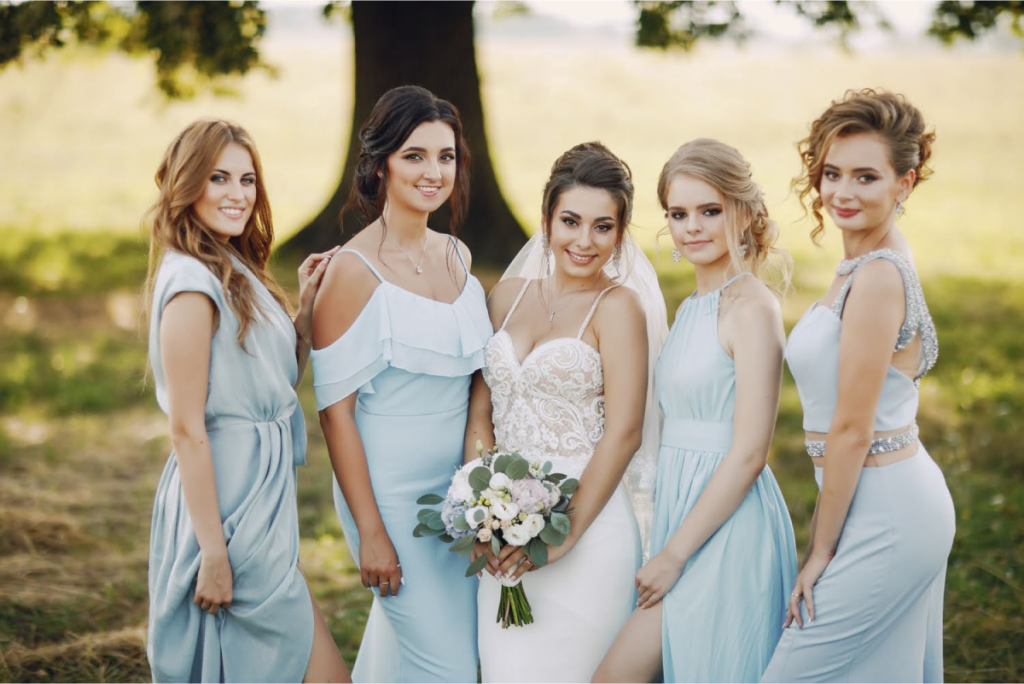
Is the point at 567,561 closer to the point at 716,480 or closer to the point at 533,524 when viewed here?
the point at 533,524

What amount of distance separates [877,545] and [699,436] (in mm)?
694

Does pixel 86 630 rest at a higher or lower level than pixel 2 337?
lower

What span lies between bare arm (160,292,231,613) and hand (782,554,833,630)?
1930 millimetres

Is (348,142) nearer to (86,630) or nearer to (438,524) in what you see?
(86,630)

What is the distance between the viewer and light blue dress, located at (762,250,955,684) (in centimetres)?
317

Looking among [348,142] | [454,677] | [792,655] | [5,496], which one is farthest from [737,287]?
[348,142]

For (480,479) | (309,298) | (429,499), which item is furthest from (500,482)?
(309,298)

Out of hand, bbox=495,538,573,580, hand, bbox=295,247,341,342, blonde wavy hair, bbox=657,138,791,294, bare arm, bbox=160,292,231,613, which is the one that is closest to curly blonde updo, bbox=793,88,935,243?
blonde wavy hair, bbox=657,138,791,294

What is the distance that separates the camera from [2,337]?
11.1m

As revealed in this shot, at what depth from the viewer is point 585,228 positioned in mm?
3695

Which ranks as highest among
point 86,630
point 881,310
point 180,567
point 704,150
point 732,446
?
point 704,150

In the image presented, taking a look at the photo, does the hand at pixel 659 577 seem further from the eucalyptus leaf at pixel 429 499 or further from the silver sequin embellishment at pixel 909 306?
the silver sequin embellishment at pixel 909 306

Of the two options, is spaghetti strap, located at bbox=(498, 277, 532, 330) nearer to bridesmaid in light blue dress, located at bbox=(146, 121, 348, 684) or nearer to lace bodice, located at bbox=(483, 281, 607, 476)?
lace bodice, located at bbox=(483, 281, 607, 476)

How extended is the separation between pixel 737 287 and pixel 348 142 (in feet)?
22.9
